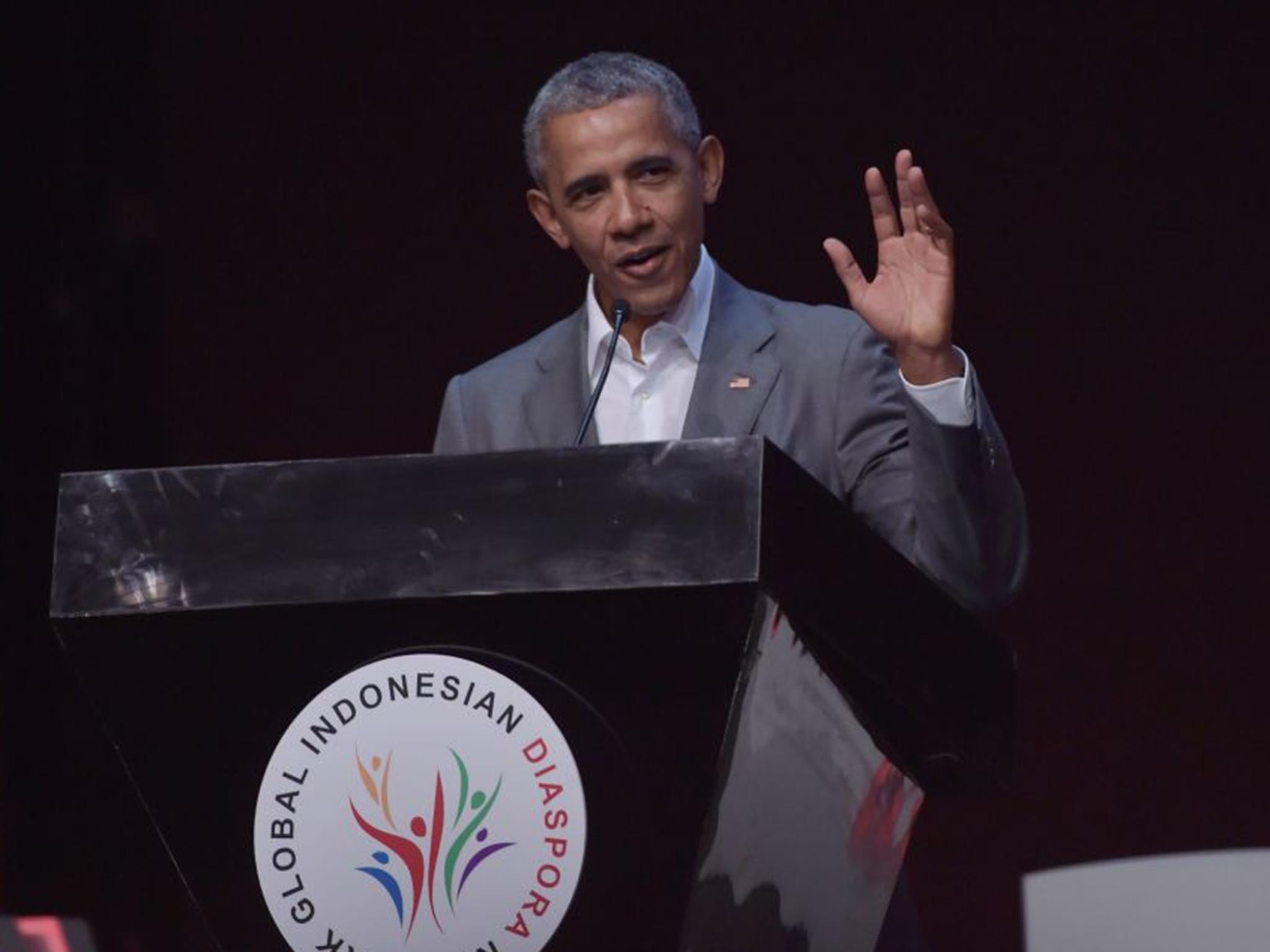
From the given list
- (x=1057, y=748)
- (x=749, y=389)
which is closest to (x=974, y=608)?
(x=749, y=389)

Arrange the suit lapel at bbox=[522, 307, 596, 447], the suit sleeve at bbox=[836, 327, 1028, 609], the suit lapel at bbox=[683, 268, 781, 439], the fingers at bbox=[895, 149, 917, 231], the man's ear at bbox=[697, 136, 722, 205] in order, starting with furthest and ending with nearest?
the man's ear at bbox=[697, 136, 722, 205], the suit lapel at bbox=[522, 307, 596, 447], the suit lapel at bbox=[683, 268, 781, 439], the fingers at bbox=[895, 149, 917, 231], the suit sleeve at bbox=[836, 327, 1028, 609]

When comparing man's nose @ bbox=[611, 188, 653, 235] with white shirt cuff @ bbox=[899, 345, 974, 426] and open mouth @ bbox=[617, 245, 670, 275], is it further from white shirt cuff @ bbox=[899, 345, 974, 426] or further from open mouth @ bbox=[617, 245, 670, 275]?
white shirt cuff @ bbox=[899, 345, 974, 426]

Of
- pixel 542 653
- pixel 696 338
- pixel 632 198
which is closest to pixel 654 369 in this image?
pixel 696 338

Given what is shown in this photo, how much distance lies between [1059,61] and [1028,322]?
360mm

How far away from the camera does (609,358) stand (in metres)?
1.86

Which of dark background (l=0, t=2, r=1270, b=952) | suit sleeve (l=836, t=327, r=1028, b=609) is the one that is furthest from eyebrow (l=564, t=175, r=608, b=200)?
dark background (l=0, t=2, r=1270, b=952)

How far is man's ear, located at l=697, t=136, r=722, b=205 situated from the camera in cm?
227

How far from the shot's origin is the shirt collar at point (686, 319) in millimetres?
2166

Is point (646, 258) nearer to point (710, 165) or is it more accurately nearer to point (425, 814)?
point (710, 165)

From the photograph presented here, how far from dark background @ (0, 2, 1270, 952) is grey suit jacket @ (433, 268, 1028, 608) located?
3.49 feet

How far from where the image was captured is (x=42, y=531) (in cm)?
362

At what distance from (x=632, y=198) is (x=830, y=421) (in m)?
0.32

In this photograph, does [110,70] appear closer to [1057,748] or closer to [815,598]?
[1057,748]

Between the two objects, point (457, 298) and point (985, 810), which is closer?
point (985, 810)
